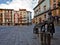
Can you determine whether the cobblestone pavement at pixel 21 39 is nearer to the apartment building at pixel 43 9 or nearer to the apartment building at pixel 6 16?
the apartment building at pixel 43 9

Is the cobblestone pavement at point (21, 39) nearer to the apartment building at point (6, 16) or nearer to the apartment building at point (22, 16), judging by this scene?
the apartment building at point (6, 16)

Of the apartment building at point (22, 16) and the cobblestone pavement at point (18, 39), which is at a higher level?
the apartment building at point (22, 16)

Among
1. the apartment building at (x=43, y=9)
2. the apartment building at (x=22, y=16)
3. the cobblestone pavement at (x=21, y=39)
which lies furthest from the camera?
the apartment building at (x=22, y=16)

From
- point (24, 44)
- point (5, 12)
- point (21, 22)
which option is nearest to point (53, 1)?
point (24, 44)

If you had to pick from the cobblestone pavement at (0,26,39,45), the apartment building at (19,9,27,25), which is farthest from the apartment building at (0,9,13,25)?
the cobblestone pavement at (0,26,39,45)

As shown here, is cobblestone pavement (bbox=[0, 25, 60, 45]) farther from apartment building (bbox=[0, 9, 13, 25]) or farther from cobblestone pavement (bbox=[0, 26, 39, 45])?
apartment building (bbox=[0, 9, 13, 25])

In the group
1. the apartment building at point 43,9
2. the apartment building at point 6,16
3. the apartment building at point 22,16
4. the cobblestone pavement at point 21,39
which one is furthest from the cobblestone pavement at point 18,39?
the apartment building at point 22,16

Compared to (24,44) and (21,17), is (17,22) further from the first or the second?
(24,44)

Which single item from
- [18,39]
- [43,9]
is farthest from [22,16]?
[18,39]

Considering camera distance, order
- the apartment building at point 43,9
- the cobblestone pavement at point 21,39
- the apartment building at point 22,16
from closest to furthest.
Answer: the cobblestone pavement at point 21,39, the apartment building at point 43,9, the apartment building at point 22,16

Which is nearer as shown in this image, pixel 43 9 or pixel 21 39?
pixel 21 39

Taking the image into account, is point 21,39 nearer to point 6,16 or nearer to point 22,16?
point 6,16

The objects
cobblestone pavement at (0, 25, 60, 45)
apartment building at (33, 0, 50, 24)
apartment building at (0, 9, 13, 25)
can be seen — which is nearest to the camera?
cobblestone pavement at (0, 25, 60, 45)

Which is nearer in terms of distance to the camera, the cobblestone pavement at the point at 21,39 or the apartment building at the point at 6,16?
the cobblestone pavement at the point at 21,39
